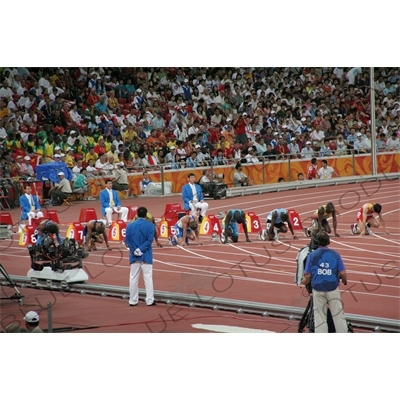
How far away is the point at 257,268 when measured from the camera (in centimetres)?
1402

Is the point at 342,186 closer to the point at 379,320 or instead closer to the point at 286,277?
the point at 286,277

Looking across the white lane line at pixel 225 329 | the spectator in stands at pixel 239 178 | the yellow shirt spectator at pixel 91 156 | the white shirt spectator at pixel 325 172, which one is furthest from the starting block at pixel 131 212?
the white lane line at pixel 225 329

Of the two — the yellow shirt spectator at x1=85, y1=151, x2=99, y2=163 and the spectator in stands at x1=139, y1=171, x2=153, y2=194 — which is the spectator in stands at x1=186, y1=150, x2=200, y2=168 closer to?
the spectator in stands at x1=139, y1=171, x2=153, y2=194

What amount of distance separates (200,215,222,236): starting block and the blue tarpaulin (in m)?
4.31

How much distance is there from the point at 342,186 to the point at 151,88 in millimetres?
4784

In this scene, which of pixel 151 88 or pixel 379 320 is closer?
pixel 379 320

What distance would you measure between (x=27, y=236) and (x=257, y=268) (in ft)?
→ 14.0

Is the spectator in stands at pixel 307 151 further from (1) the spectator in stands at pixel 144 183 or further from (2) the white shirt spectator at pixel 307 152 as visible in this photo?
(1) the spectator in stands at pixel 144 183

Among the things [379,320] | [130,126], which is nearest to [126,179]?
[130,126]

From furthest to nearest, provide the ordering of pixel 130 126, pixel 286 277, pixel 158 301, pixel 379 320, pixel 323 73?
pixel 323 73, pixel 130 126, pixel 286 277, pixel 158 301, pixel 379 320

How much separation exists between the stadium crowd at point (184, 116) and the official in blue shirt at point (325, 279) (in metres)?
11.5

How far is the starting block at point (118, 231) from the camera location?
655 inches

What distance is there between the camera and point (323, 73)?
84.6 ft

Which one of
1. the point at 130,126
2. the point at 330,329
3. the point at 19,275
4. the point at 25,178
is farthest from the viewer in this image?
the point at 130,126
